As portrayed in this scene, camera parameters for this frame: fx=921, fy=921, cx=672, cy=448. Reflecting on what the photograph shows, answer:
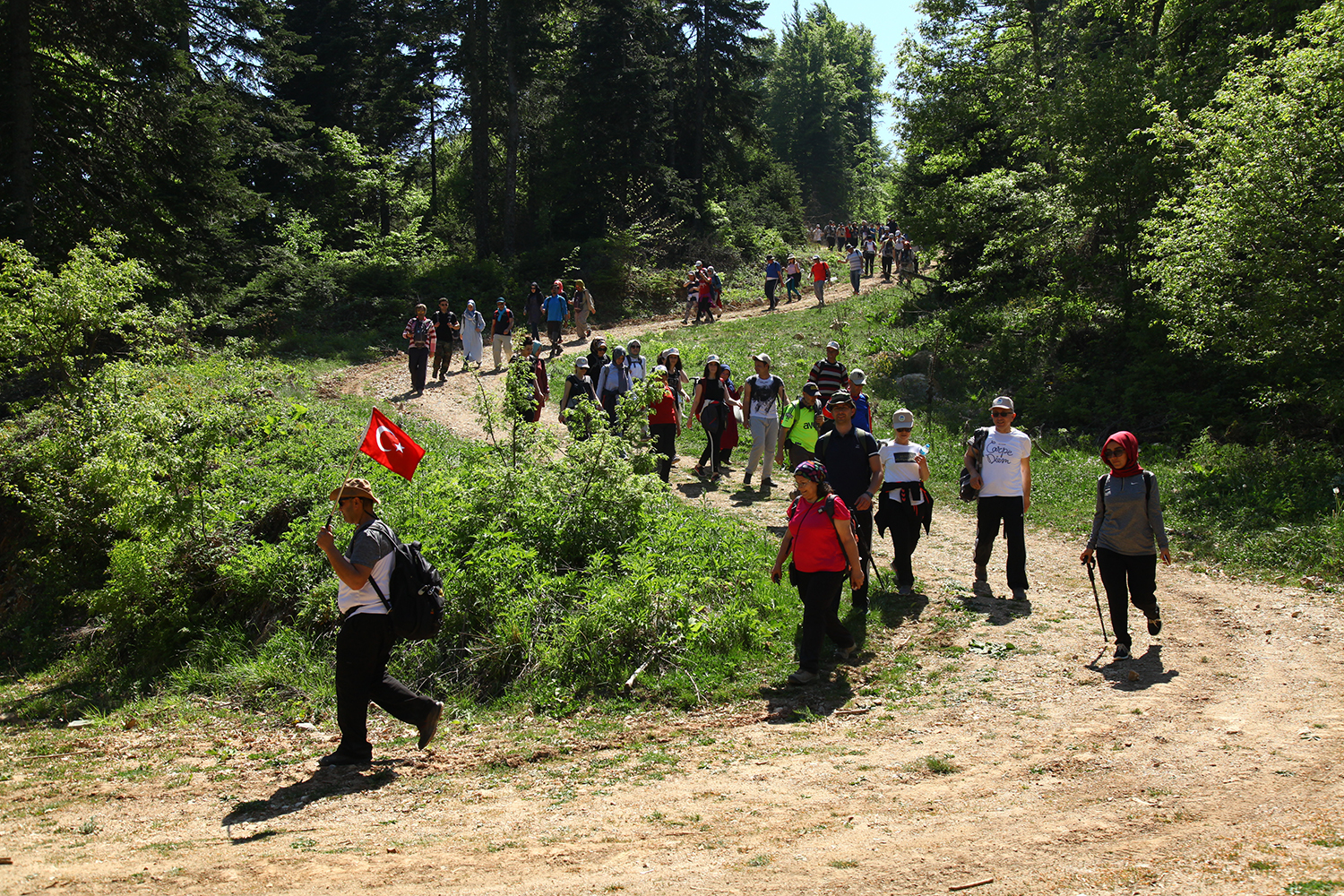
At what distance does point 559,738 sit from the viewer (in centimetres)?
683

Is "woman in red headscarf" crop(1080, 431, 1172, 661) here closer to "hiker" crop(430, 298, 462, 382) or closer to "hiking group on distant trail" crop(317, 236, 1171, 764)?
"hiking group on distant trail" crop(317, 236, 1171, 764)

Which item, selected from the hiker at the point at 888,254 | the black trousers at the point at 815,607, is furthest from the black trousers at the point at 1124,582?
the hiker at the point at 888,254

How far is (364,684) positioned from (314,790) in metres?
0.73

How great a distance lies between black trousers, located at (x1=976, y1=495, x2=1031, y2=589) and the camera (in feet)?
28.9

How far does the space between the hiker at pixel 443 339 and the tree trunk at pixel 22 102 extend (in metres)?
8.29

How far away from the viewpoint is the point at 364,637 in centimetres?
624

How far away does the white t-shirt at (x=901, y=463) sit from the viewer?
29.0 feet

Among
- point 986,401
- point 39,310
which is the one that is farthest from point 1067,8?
point 39,310

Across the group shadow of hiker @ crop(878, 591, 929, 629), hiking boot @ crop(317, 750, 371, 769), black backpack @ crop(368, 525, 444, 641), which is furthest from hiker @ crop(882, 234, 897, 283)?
hiking boot @ crop(317, 750, 371, 769)

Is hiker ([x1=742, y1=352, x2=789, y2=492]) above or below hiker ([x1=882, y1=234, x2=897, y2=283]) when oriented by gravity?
below

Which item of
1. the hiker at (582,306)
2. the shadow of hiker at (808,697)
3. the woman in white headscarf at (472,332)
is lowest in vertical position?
the shadow of hiker at (808,697)

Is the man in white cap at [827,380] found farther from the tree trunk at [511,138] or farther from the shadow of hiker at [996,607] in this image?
the tree trunk at [511,138]

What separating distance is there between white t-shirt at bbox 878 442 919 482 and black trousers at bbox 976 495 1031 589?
73cm

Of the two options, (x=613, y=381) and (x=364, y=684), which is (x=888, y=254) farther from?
(x=364, y=684)
